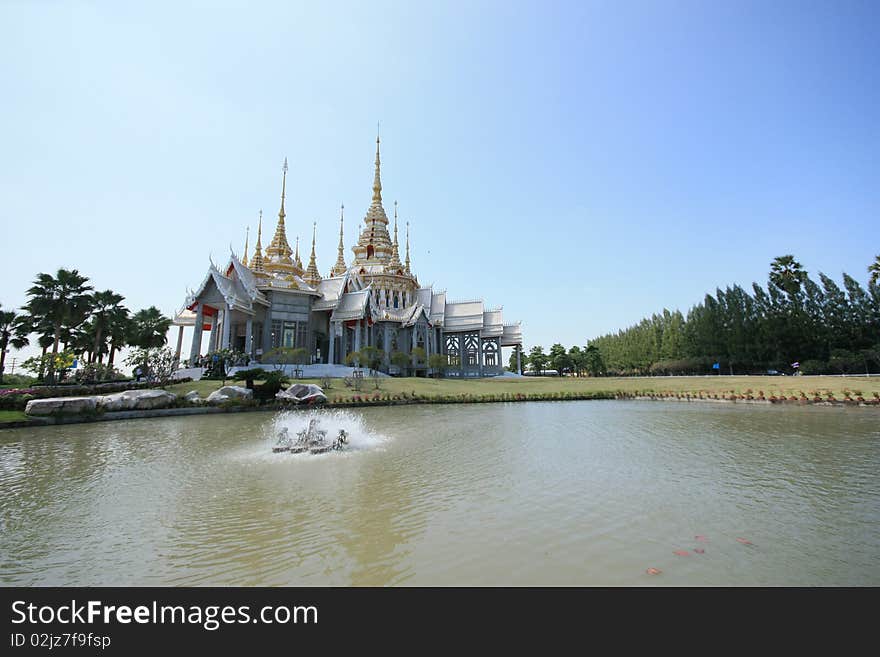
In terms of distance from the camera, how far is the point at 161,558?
3.74 metres

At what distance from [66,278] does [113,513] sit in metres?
31.4

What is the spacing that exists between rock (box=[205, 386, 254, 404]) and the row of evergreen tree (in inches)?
1939

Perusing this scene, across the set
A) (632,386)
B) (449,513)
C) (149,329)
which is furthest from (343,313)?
(449,513)

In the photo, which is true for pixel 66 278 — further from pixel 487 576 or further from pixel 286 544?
pixel 487 576

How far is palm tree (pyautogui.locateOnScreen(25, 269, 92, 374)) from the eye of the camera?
27.2m

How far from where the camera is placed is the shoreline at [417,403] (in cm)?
1486

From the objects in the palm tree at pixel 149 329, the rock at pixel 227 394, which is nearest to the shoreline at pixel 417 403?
the rock at pixel 227 394

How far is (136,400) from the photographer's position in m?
16.8

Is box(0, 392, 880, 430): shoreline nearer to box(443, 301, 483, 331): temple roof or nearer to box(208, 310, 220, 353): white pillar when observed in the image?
box(208, 310, 220, 353): white pillar

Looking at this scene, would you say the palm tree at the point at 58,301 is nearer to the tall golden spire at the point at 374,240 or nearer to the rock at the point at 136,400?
the rock at the point at 136,400

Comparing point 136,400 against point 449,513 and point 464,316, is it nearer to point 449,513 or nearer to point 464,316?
point 449,513

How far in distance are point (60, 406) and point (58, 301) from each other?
695 inches

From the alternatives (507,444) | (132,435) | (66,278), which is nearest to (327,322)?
(66,278)

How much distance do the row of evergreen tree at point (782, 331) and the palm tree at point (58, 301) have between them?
59195mm
